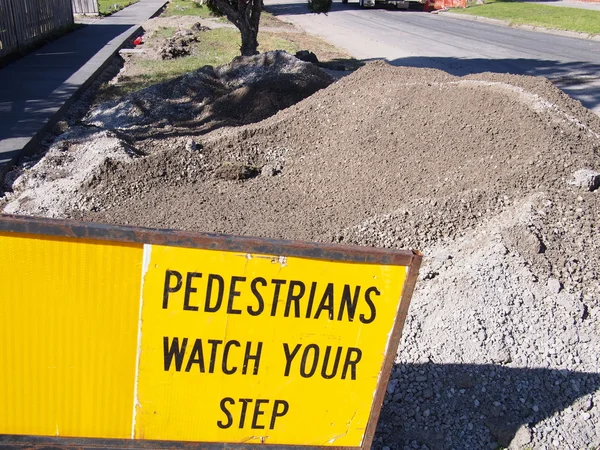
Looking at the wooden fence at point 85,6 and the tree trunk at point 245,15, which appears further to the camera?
the wooden fence at point 85,6

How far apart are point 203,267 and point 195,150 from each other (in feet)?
16.6

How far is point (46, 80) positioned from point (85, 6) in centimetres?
1728

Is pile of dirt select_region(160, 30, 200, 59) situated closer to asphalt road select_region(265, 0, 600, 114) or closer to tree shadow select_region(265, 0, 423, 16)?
asphalt road select_region(265, 0, 600, 114)

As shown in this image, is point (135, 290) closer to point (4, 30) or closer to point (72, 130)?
point (72, 130)

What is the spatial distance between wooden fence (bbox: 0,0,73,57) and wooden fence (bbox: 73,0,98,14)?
6.39m

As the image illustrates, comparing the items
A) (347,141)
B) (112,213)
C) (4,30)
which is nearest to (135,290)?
(112,213)

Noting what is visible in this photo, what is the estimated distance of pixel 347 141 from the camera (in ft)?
22.8

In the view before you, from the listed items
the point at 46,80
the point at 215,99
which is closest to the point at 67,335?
the point at 215,99

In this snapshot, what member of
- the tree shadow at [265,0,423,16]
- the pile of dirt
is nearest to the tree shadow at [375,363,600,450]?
the pile of dirt

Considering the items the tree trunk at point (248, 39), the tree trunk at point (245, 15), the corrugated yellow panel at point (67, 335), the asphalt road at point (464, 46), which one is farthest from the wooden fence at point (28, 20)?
the corrugated yellow panel at point (67, 335)

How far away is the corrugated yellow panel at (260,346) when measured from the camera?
101 inches

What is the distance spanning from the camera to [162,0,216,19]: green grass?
28.0 meters

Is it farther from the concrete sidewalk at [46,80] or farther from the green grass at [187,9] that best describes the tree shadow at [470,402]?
the green grass at [187,9]

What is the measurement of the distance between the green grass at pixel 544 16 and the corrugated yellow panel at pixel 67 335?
2253cm
